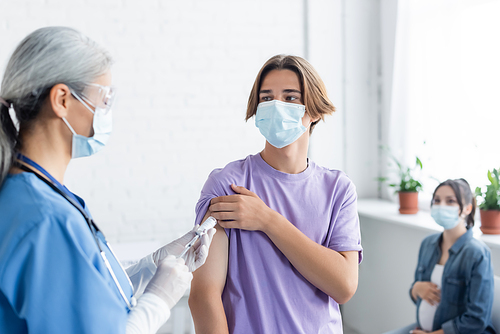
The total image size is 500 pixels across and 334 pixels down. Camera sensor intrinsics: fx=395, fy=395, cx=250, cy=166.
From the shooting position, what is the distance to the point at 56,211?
0.70 meters

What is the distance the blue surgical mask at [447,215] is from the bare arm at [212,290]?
119 cm

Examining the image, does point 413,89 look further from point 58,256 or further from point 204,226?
point 58,256

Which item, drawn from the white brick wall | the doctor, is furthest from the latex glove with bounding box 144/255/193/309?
the white brick wall

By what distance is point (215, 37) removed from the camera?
8.87 ft

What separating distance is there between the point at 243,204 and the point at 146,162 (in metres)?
1.72

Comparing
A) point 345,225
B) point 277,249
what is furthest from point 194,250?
point 345,225


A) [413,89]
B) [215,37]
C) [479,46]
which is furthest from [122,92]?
[479,46]

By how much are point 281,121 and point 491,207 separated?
1378mm

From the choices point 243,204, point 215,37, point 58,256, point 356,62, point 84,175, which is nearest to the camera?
point 58,256

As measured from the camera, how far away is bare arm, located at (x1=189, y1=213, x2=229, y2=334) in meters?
1.01

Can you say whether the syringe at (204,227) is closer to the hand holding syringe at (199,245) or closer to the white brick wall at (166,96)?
the hand holding syringe at (199,245)

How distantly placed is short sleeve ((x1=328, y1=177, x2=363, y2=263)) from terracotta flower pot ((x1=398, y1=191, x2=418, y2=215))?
1.48 metres

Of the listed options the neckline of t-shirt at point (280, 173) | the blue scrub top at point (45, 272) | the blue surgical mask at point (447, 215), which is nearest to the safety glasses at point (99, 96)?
the blue scrub top at point (45, 272)

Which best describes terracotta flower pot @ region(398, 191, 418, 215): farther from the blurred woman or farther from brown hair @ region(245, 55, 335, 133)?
brown hair @ region(245, 55, 335, 133)
